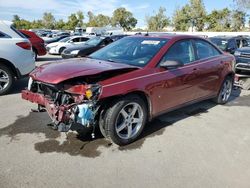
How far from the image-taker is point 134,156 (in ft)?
12.6

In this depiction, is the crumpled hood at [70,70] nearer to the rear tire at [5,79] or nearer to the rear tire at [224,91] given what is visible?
the rear tire at [5,79]

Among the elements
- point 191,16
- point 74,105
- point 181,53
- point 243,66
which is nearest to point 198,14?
point 191,16

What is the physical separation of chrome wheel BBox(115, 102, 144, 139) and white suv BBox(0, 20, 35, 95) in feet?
12.6

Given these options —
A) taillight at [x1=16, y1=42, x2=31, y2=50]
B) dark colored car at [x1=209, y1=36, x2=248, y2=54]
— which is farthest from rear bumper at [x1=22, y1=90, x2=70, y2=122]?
dark colored car at [x1=209, y1=36, x2=248, y2=54]

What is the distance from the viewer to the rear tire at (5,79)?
6.74m

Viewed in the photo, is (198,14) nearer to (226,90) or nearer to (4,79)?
(226,90)

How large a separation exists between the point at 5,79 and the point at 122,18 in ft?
248

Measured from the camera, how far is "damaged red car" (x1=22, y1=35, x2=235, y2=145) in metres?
3.73

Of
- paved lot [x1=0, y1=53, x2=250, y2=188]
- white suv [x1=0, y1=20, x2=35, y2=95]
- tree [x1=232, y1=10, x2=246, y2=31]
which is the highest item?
tree [x1=232, y1=10, x2=246, y2=31]

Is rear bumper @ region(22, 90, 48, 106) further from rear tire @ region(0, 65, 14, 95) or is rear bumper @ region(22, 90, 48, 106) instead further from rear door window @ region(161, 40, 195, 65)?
rear tire @ region(0, 65, 14, 95)

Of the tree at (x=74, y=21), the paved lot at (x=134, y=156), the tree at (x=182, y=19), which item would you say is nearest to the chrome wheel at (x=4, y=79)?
the paved lot at (x=134, y=156)

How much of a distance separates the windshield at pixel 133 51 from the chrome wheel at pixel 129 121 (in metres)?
0.71

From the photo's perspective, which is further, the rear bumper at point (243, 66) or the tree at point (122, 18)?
the tree at point (122, 18)

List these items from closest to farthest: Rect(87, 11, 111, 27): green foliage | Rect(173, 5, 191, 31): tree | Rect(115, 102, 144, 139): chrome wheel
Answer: Rect(115, 102, 144, 139): chrome wheel, Rect(173, 5, 191, 31): tree, Rect(87, 11, 111, 27): green foliage
